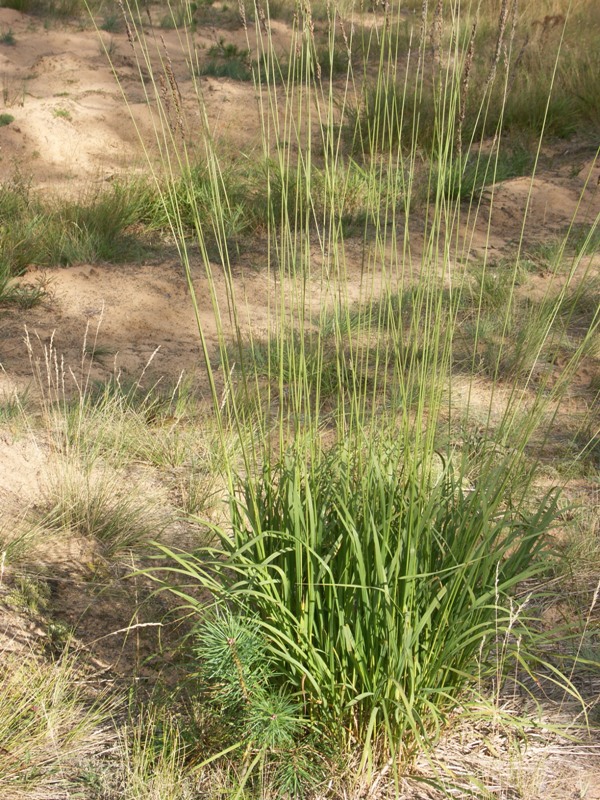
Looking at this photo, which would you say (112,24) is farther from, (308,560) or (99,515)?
(308,560)

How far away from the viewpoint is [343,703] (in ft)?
5.49

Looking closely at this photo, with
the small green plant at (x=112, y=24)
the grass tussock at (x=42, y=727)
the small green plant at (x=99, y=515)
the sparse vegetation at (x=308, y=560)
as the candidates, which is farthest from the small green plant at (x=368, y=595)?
the small green plant at (x=112, y=24)

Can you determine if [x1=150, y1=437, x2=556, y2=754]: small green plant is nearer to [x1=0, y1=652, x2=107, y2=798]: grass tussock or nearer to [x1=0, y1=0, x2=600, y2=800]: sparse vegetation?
[x1=0, y1=0, x2=600, y2=800]: sparse vegetation

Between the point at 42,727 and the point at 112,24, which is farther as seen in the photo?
the point at 112,24

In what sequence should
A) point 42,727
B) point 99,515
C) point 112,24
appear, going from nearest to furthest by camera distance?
point 42,727 < point 99,515 < point 112,24

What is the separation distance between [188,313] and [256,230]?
1.15 m

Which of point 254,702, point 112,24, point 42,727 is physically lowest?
point 112,24

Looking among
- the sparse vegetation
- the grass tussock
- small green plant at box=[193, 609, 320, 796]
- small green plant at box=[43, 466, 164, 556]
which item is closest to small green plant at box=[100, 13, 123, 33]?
the sparse vegetation

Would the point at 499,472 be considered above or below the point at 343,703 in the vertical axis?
above

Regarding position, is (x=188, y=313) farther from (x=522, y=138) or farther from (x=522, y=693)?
(x=522, y=138)

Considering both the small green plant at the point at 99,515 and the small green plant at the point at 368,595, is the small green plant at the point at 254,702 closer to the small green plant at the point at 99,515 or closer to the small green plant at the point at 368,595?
the small green plant at the point at 368,595

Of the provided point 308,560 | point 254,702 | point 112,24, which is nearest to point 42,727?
point 254,702

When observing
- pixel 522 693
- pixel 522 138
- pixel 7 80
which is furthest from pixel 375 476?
pixel 7 80

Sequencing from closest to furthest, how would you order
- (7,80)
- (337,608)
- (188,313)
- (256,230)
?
1. (337,608)
2. (188,313)
3. (256,230)
4. (7,80)
